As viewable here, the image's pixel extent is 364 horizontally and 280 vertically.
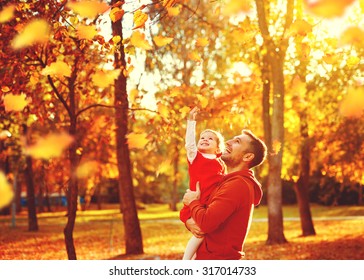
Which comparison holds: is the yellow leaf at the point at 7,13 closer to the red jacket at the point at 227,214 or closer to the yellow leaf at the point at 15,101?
the yellow leaf at the point at 15,101

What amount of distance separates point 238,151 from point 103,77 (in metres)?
5.31

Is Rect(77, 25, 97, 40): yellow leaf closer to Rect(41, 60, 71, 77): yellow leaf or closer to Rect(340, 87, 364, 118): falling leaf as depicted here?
Rect(41, 60, 71, 77): yellow leaf

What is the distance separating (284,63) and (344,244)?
376 cm

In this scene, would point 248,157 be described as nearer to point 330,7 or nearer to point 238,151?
point 238,151

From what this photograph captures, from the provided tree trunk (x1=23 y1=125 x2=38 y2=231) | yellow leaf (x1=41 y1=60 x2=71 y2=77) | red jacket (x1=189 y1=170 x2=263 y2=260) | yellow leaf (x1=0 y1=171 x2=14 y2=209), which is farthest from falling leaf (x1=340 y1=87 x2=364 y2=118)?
tree trunk (x1=23 y1=125 x2=38 y2=231)

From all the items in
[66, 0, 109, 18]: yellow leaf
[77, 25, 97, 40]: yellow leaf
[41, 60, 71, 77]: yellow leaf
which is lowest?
[41, 60, 71, 77]: yellow leaf

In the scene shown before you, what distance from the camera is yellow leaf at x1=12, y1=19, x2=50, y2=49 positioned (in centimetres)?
612

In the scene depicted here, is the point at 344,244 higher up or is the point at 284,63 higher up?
the point at 284,63

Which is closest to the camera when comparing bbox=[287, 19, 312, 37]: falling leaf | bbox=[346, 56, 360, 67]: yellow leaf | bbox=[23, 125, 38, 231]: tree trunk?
bbox=[346, 56, 360, 67]: yellow leaf

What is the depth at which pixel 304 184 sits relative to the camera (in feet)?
44.8

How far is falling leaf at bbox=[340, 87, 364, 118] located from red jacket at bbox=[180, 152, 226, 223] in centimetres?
432

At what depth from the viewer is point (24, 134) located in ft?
51.3
